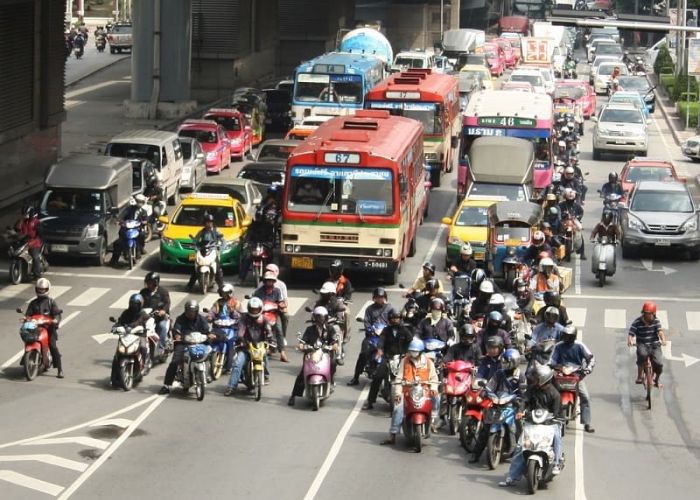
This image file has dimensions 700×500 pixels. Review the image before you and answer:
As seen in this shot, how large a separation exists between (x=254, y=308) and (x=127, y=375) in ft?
7.06

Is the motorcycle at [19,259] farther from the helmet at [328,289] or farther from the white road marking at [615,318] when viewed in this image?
the white road marking at [615,318]

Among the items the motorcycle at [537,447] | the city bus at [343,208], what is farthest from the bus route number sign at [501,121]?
the motorcycle at [537,447]

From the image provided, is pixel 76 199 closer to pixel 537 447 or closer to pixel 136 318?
pixel 136 318

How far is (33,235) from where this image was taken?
3319 cm

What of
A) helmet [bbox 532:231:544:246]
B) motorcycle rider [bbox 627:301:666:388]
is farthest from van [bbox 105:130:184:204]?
motorcycle rider [bbox 627:301:666:388]

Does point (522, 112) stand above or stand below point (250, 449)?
above

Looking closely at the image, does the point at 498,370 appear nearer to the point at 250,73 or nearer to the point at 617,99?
the point at 617,99

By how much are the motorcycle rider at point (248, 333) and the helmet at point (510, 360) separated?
4438 mm

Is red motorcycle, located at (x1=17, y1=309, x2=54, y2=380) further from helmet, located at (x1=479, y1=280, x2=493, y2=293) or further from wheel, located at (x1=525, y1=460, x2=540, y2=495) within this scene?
wheel, located at (x1=525, y1=460, x2=540, y2=495)

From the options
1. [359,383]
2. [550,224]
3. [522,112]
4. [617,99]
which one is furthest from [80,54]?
[359,383]

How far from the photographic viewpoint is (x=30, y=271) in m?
33.5

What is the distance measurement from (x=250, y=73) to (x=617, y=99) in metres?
20.8

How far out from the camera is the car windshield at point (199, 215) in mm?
35062

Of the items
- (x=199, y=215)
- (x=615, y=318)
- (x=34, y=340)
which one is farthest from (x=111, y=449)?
(x=199, y=215)
